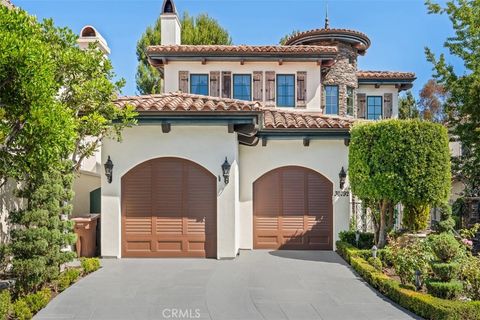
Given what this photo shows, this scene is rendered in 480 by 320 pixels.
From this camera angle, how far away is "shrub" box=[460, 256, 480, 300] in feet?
27.1

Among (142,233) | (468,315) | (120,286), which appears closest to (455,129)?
(468,315)

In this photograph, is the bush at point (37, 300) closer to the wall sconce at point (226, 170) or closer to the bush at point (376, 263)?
the wall sconce at point (226, 170)

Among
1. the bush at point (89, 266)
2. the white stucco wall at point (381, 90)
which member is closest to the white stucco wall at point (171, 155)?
the bush at point (89, 266)

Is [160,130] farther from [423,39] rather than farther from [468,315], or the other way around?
[423,39]

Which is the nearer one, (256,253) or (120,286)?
(120,286)

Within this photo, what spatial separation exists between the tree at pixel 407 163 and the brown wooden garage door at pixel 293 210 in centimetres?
262

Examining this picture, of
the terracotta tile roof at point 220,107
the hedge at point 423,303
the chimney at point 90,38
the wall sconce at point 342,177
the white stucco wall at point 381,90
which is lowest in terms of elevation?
the hedge at point 423,303

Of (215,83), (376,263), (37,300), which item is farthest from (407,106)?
(37,300)

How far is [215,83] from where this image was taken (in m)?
19.1

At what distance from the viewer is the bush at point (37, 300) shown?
755 cm

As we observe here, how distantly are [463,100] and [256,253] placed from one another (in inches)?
470

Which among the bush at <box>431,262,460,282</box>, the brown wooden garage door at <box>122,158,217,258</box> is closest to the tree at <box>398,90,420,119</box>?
the brown wooden garage door at <box>122,158,217,258</box>

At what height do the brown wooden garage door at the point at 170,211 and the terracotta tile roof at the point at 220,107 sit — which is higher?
the terracotta tile roof at the point at 220,107

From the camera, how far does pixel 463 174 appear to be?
63.7ft
